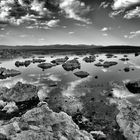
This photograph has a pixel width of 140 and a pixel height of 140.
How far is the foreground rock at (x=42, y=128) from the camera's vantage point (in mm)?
16938

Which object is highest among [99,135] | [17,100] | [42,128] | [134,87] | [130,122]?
[42,128]

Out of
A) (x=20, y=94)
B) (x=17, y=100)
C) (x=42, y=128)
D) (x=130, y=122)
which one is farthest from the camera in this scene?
(x=20, y=94)

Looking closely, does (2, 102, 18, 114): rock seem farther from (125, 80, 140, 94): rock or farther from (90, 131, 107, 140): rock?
(125, 80, 140, 94): rock

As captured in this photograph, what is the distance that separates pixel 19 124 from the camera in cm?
1923

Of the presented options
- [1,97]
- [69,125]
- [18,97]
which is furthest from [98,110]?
[1,97]

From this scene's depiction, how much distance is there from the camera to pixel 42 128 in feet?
61.3

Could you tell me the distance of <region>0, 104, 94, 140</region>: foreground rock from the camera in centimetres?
1694

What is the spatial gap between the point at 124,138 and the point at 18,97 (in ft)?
68.5

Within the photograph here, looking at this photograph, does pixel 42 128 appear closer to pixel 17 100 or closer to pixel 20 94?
pixel 17 100

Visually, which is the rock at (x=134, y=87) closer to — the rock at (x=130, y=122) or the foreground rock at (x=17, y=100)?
the rock at (x=130, y=122)

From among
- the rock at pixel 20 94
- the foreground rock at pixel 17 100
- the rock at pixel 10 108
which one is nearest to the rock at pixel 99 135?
the foreground rock at pixel 17 100

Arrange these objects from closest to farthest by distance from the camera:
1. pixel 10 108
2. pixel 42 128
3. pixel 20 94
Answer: pixel 42 128, pixel 10 108, pixel 20 94

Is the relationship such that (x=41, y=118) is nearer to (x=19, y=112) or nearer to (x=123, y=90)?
(x=19, y=112)

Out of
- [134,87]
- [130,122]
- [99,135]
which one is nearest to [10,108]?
[99,135]
